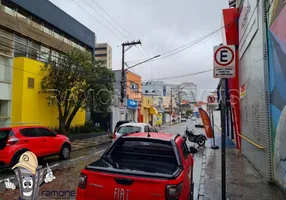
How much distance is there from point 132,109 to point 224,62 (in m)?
33.9

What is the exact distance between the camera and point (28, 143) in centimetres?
1017

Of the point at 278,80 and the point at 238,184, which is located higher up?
the point at 278,80

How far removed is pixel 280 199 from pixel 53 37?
66.6 ft

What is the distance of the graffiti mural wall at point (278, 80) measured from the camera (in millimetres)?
6352

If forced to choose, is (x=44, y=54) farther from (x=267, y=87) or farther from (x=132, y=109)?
(x=132, y=109)

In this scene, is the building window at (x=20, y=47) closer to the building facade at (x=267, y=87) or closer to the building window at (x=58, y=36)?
the building window at (x=58, y=36)

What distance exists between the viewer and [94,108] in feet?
72.9

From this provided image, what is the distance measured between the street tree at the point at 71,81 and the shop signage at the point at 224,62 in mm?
14628

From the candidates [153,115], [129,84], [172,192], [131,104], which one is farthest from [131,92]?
[172,192]

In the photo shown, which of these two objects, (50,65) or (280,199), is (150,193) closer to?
(280,199)

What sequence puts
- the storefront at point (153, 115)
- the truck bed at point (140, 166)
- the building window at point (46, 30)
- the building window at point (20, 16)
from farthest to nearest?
1. the storefront at point (153, 115)
2. the building window at point (46, 30)
3. the building window at point (20, 16)
4. the truck bed at point (140, 166)

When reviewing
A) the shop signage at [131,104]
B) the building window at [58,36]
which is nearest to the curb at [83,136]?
the building window at [58,36]

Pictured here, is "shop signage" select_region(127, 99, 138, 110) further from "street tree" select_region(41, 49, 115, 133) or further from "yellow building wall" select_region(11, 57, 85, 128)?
"yellow building wall" select_region(11, 57, 85, 128)

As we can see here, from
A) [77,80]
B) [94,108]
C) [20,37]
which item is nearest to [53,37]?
[20,37]
